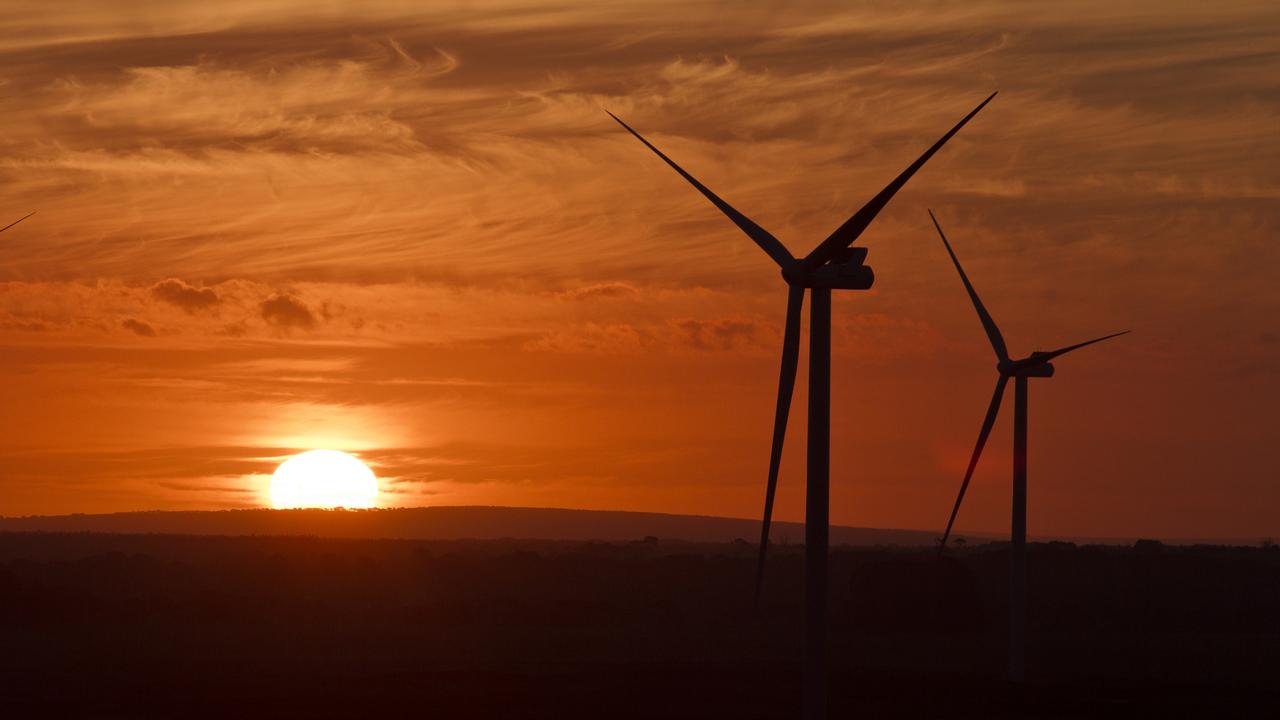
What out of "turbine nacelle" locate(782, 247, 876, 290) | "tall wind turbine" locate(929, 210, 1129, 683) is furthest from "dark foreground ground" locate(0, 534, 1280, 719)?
"turbine nacelle" locate(782, 247, 876, 290)

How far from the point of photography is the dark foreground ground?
5750 centimetres

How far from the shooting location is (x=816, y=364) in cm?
4262

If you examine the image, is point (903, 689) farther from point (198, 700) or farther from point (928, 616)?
point (928, 616)

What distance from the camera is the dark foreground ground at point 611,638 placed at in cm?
5750

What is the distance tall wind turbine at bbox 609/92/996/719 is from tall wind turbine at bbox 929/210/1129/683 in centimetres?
2050

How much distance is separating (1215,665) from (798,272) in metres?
44.7

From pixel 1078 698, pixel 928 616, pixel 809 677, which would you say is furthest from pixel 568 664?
pixel 928 616

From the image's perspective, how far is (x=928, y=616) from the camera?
10238cm

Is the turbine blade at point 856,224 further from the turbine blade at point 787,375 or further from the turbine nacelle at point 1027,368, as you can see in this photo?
the turbine nacelle at point 1027,368

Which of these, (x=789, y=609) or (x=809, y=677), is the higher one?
(x=789, y=609)

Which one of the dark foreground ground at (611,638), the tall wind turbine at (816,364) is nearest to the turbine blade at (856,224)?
the tall wind turbine at (816,364)

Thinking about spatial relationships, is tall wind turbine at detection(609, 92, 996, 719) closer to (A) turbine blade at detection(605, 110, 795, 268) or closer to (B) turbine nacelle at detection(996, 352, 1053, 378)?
(A) turbine blade at detection(605, 110, 795, 268)

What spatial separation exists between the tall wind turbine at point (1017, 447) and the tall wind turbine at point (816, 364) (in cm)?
2050

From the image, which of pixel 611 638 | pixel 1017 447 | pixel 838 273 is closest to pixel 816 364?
pixel 838 273
